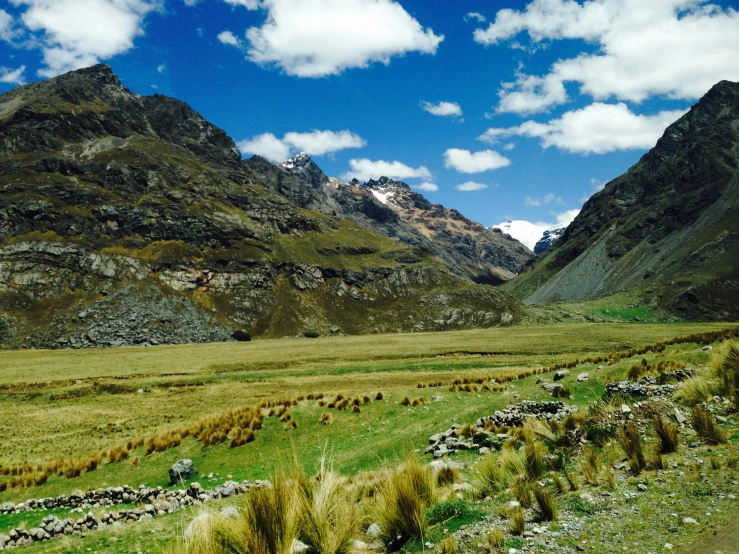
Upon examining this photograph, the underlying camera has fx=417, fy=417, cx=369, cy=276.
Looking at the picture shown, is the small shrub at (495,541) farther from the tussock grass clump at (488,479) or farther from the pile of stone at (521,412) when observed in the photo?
the pile of stone at (521,412)

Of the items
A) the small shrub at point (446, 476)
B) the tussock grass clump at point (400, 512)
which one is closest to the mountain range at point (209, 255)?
the small shrub at point (446, 476)

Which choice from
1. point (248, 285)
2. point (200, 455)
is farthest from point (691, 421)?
point (248, 285)

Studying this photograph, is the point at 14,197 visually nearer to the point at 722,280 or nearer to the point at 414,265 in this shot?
the point at 414,265

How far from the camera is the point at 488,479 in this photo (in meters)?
9.77

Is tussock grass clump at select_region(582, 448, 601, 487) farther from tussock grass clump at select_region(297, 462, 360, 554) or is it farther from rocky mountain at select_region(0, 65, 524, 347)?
rocky mountain at select_region(0, 65, 524, 347)

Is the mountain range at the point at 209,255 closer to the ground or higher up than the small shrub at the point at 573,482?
higher up

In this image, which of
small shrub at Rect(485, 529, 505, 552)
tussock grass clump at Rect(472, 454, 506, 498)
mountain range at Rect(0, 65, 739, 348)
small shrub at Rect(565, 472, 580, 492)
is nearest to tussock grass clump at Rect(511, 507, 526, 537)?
small shrub at Rect(485, 529, 505, 552)

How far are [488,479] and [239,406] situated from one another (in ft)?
82.0

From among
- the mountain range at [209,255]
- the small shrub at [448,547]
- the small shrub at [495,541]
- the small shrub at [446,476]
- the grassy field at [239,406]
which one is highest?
the mountain range at [209,255]

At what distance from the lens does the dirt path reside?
17.7 ft

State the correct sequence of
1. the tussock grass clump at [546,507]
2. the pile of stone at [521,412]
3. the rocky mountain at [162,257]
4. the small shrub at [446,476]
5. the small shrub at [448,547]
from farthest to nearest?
1. the rocky mountain at [162,257]
2. the pile of stone at [521,412]
3. the small shrub at [446,476]
4. the tussock grass clump at [546,507]
5. the small shrub at [448,547]

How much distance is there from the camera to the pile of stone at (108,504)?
36.7ft

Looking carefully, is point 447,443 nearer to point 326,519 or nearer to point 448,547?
point 448,547

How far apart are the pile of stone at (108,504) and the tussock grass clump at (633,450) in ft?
27.8
